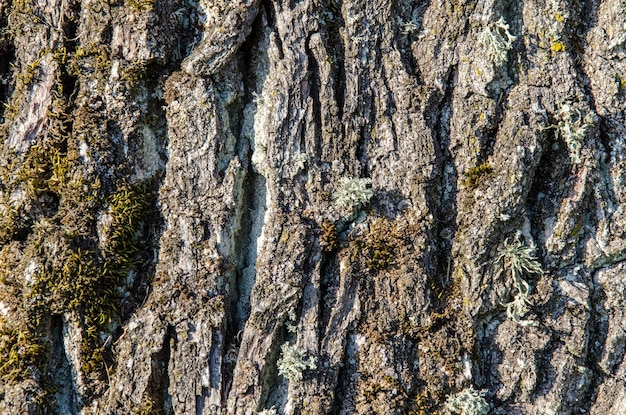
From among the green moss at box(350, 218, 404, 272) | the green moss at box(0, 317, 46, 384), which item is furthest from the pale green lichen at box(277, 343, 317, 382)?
the green moss at box(0, 317, 46, 384)

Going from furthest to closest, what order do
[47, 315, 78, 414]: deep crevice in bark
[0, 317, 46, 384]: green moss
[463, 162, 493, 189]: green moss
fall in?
1. [463, 162, 493, 189]: green moss
2. [47, 315, 78, 414]: deep crevice in bark
3. [0, 317, 46, 384]: green moss

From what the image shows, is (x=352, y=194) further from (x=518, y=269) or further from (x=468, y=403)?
(x=468, y=403)

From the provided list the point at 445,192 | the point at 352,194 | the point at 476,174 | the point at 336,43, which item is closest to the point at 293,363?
the point at 352,194

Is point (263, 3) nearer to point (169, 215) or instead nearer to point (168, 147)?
point (168, 147)

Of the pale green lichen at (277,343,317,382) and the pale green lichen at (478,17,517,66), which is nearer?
the pale green lichen at (277,343,317,382)

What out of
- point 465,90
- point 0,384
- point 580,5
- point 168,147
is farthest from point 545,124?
point 0,384

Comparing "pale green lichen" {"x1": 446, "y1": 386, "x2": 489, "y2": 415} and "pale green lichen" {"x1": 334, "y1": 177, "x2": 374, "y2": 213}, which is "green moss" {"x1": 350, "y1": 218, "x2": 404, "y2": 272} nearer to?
"pale green lichen" {"x1": 334, "y1": 177, "x2": 374, "y2": 213}

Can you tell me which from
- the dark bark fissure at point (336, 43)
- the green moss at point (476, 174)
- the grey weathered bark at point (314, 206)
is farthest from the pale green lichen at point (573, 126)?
the dark bark fissure at point (336, 43)
